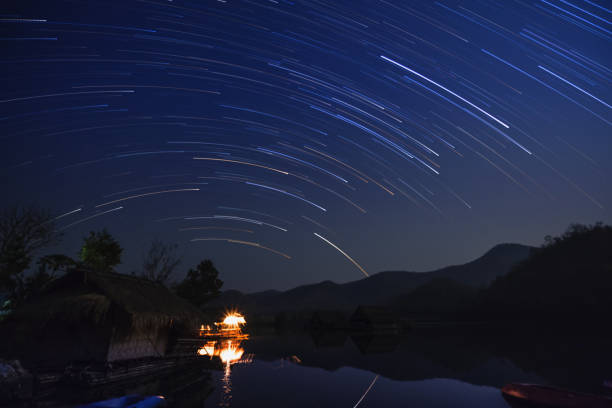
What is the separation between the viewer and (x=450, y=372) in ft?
65.0

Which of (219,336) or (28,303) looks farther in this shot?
(219,336)

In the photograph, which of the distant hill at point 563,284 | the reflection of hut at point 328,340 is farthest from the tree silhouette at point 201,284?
the distant hill at point 563,284

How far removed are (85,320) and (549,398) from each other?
60.4 feet

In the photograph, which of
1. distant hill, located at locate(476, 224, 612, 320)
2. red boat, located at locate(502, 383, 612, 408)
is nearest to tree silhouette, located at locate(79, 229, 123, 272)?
red boat, located at locate(502, 383, 612, 408)

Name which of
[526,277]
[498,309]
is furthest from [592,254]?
[498,309]

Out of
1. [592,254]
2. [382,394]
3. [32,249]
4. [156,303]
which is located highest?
[592,254]

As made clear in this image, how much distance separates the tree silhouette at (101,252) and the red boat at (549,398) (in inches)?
1248

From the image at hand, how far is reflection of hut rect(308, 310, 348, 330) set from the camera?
61.1 meters

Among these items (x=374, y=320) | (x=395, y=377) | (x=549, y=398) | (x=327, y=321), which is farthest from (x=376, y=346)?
(x=327, y=321)

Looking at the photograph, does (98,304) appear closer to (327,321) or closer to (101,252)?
(101,252)

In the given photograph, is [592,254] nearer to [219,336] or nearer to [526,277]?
[526,277]

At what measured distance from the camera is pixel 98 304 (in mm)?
15805

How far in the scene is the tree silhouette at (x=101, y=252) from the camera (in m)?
32.6

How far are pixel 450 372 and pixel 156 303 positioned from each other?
53.6ft
